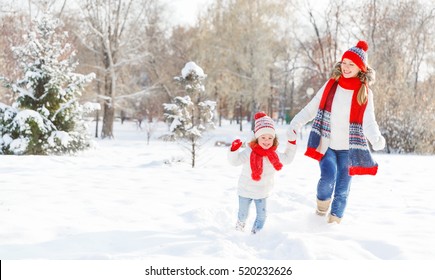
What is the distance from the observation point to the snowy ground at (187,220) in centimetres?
337

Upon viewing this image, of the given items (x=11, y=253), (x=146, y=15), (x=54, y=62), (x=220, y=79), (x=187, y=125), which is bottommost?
(x=11, y=253)

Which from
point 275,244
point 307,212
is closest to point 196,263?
point 275,244

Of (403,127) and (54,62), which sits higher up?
(54,62)

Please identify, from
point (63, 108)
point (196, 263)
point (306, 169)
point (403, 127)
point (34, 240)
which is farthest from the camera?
point (403, 127)

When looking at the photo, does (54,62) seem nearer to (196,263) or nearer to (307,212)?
(307,212)

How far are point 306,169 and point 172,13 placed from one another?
893 inches

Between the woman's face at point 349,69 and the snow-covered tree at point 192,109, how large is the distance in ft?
19.6

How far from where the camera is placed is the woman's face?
411cm

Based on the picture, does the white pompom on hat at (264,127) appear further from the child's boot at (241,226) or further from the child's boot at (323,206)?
the child's boot at (323,206)

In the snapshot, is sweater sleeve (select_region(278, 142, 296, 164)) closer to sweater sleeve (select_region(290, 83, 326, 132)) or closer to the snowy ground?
sweater sleeve (select_region(290, 83, 326, 132))

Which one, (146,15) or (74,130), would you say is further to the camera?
(146,15)

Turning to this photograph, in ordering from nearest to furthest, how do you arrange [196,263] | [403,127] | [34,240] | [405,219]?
[196,263], [34,240], [405,219], [403,127]

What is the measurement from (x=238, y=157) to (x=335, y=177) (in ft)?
3.55

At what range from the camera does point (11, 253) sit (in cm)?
324
